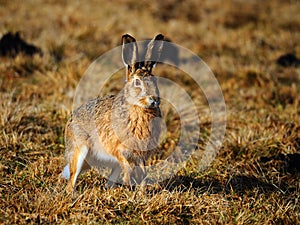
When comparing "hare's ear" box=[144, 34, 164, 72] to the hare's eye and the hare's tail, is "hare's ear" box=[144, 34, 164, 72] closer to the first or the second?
the hare's eye

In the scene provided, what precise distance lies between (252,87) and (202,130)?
1.99 m

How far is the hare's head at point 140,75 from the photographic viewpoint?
3.95 m

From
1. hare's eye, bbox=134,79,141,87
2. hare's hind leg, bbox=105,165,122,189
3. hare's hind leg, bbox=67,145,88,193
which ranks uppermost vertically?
hare's eye, bbox=134,79,141,87

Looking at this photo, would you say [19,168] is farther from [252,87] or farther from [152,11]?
[152,11]

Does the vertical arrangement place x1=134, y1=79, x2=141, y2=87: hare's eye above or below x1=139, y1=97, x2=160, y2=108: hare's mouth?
above

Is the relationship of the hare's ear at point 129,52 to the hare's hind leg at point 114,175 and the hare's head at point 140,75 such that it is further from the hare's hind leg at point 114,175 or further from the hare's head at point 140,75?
the hare's hind leg at point 114,175

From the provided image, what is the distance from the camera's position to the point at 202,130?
19.7 feet

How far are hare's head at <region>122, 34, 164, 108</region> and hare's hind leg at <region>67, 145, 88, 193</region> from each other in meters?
0.62

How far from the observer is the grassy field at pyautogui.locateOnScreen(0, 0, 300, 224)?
3939 millimetres

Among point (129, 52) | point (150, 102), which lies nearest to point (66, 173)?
point (150, 102)

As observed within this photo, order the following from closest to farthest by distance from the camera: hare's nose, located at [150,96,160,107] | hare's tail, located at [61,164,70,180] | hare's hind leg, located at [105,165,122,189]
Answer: hare's nose, located at [150,96,160,107], hare's tail, located at [61,164,70,180], hare's hind leg, located at [105,165,122,189]

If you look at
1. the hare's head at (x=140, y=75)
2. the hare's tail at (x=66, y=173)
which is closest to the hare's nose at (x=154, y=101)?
the hare's head at (x=140, y=75)

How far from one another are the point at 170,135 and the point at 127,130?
5.53 feet

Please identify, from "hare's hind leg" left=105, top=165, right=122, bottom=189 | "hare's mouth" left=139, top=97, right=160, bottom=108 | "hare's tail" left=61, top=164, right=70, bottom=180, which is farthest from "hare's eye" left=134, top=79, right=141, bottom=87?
"hare's tail" left=61, top=164, right=70, bottom=180
